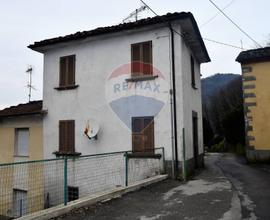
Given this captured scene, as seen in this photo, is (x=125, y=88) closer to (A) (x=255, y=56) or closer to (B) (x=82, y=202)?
(B) (x=82, y=202)

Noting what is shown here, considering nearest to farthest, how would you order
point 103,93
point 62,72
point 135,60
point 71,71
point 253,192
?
point 253,192
point 135,60
point 103,93
point 71,71
point 62,72

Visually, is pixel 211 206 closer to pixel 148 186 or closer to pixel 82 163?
pixel 148 186

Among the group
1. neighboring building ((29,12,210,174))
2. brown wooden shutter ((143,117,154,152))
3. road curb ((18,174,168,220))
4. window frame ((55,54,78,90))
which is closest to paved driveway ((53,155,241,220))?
road curb ((18,174,168,220))

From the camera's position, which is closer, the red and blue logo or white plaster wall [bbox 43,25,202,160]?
white plaster wall [bbox 43,25,202,160]

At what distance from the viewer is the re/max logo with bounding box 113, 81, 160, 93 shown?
1117 centimetres

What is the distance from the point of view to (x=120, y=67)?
12.0 metres

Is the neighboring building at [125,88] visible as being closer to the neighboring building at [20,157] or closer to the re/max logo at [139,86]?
the re/max logo at [139,86]

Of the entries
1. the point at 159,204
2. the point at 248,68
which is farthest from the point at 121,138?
the point at 248,68

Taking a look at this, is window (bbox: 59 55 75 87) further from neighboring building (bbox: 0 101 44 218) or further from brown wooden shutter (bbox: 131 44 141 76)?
brown wooden shutter (bbox: 131 44 141 76)

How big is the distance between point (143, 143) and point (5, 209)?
616 cm

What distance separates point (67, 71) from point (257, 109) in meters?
8.85

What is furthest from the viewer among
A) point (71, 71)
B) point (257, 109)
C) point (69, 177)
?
point (257, 109)

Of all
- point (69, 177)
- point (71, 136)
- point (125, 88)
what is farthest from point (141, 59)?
point (69, 177)

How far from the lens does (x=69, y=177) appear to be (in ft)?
39.9
